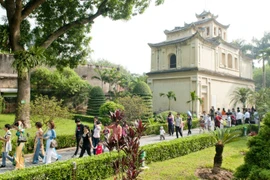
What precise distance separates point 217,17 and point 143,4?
22359 millimetres

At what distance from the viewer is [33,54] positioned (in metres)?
13.6

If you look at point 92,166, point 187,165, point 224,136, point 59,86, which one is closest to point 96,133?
point 92,166

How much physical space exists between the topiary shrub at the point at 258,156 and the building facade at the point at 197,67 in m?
18.8

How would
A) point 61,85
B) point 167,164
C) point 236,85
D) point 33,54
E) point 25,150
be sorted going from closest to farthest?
1. point 167,164
2. point 25,150
3. point 33,54
4. point 61,85
5. point 236,85

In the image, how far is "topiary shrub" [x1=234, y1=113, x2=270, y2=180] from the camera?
5.95 metres

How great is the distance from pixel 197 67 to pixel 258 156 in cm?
1968

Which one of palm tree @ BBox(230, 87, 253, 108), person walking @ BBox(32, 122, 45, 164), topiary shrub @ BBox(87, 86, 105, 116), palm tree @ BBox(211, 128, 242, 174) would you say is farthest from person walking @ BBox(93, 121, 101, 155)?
palm tree @ BBox(230, 87, 253, 108)

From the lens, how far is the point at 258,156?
20.2ft

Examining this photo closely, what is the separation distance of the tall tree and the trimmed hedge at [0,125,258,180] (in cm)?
847

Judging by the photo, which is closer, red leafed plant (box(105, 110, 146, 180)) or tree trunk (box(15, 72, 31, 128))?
red leafed plant (box(105, 110, 146, 180))

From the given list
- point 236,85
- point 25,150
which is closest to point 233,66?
point 236,85

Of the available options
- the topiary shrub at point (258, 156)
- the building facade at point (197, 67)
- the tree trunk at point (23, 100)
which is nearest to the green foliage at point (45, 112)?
the tree trunk at point (23, 100)

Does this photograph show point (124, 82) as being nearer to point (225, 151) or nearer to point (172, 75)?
point (172, 75)

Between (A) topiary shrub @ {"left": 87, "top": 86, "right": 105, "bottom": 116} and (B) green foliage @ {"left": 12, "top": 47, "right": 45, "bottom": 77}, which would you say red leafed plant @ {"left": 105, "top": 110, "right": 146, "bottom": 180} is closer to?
(B) green foliage @ {"left": 12, "top": 47, "right": 45, "bottom": 77}
